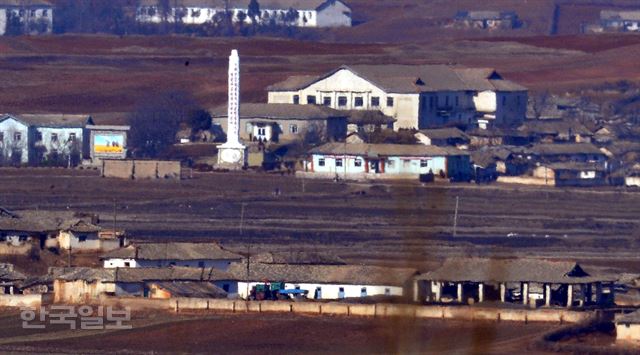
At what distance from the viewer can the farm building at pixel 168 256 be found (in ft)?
149

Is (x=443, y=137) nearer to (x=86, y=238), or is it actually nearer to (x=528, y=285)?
(x=86, y=238)

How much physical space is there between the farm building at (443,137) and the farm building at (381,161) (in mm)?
2281

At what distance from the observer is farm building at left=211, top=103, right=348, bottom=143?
70.2 m

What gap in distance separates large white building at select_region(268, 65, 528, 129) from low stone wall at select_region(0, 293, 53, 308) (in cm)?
3067

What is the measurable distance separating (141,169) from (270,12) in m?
54.0

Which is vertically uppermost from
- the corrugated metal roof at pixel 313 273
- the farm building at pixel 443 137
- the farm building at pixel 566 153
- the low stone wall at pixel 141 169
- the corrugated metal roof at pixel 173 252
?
the farm building at pixel 443 137

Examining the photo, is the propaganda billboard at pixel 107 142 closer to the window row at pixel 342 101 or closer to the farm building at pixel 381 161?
the farm building at pixel 381 161

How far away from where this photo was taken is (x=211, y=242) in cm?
4938

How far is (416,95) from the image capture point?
72312 millimetres

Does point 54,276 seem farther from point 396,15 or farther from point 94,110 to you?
point 396,15

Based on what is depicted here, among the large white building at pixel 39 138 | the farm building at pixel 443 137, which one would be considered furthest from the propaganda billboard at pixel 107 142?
the farm building at pixel 443 137

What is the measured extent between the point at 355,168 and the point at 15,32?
4492 centimetres

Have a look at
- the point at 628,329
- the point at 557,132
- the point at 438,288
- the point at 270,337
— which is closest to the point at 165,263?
the point at 438,288

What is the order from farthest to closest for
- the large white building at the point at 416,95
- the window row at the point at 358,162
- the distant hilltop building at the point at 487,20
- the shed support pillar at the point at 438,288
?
1. the distant hilltop building at the point at 487,20
2. the large white building at the point at 416,95
3. the window row at the point at 358,162
4. the shed support pillar at the point at 438,288
